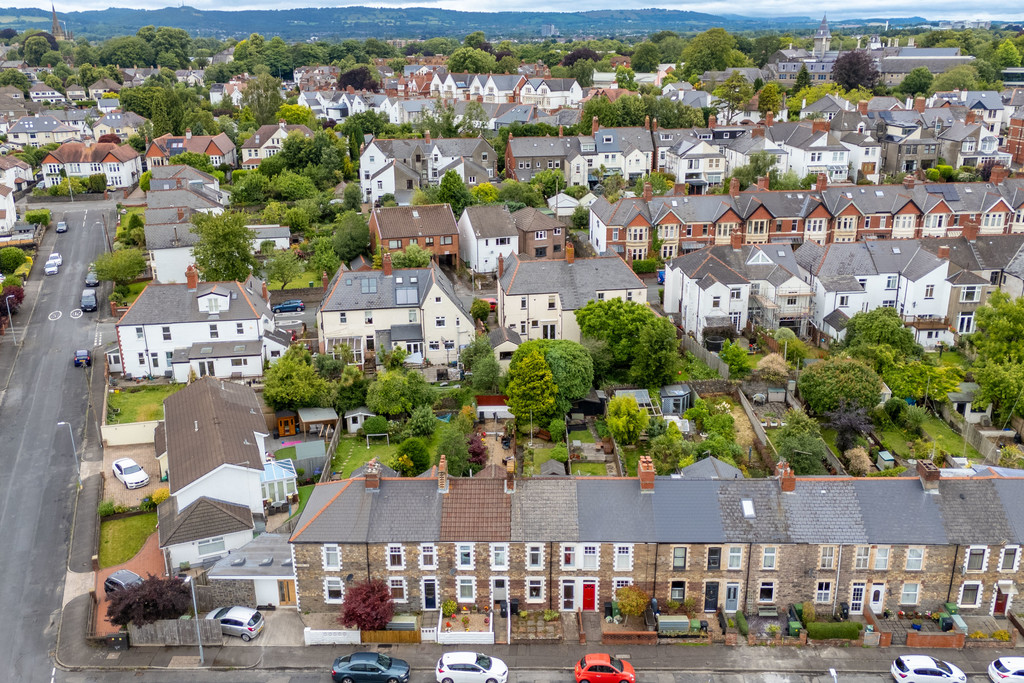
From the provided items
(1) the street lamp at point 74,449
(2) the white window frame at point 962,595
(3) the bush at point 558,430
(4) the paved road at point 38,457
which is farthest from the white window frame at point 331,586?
(2) the white window frame at point 962,595

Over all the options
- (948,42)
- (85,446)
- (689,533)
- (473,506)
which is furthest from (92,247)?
(948,42)

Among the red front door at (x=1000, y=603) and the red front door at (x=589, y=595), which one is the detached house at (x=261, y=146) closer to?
the red front door at (x=589, y=595)

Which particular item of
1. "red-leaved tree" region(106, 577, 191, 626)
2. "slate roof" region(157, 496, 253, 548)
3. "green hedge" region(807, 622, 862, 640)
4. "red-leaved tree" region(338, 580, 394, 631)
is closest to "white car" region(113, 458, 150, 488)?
"slate roof" region(157, 496, 253, 548)

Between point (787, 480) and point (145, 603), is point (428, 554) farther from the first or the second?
point (787, 480)

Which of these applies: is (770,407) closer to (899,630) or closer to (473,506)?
(899,630)

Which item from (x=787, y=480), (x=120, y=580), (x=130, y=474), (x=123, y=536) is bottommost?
(x=123, y=536)

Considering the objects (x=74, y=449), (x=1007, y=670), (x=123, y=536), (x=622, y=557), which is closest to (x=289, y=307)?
(x=74, y=449)

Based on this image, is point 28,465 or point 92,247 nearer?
point 28,465
